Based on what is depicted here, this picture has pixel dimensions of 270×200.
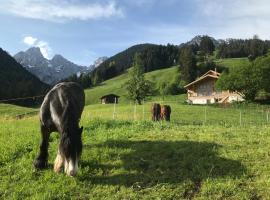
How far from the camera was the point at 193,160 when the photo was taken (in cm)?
1372

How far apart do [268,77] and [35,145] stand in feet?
263

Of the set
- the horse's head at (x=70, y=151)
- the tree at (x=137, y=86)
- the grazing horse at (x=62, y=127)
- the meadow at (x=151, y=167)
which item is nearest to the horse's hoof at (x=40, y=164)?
the grazing horse at (x=62, y=127)

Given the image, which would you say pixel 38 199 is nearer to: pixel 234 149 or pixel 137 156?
pixel 137 156

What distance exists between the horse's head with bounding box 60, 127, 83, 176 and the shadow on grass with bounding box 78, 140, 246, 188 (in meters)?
0.85

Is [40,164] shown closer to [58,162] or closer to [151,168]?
[58,162]

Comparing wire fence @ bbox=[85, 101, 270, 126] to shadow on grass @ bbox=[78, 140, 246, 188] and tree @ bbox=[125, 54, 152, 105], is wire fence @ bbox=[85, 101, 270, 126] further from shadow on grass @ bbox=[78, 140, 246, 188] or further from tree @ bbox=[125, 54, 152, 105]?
tree @ bbox=[125, 54, 152, 105]

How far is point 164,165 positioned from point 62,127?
3.35 meters

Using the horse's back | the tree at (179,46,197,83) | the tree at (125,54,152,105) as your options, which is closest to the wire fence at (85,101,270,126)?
the horse's back

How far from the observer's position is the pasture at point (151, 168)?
1159cm

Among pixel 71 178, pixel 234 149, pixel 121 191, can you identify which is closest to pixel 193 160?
pixel 234 149

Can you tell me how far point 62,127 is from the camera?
1259 centimetres

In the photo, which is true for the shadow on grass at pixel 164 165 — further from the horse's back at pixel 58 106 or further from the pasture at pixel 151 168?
the horse's back at pixel 58 106

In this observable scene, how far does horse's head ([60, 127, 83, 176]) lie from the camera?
38.4ft

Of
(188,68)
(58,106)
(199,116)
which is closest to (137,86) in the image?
(199,116)
